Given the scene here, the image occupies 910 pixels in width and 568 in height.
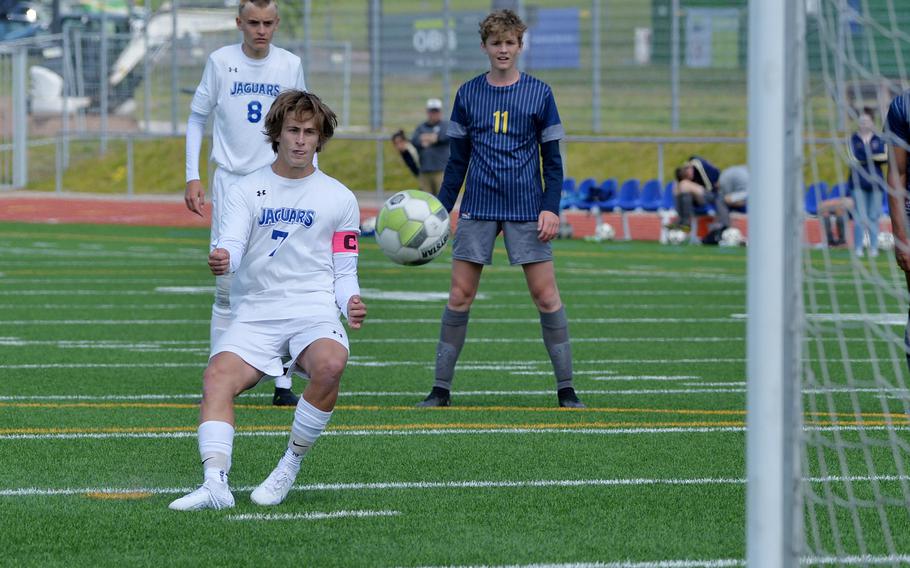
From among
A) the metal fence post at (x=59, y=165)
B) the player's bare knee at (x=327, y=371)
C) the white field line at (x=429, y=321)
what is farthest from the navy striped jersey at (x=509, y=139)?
the metal fence post at (x=59, y=165)

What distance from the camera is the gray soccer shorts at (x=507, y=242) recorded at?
27.9ft

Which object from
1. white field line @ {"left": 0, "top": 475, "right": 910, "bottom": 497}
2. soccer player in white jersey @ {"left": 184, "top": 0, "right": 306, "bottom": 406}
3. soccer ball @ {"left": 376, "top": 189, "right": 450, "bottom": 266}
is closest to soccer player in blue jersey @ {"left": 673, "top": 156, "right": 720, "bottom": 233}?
soccer ball @ {"left": 376, "top": 189, "right": 450, "bottom": 266}

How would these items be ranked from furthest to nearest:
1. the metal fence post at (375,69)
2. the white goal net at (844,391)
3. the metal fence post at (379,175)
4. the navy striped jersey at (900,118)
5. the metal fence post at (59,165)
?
the metal fence post at (59,165) → the metal fence post at (375,69) → the metal fence post at (379,175) → the navy striped jersey at (900,118) → the white goal net at (844,391)

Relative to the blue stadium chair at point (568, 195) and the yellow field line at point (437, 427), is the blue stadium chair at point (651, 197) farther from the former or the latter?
the yellow field line at point (437, 427)

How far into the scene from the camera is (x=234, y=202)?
20.4 ft

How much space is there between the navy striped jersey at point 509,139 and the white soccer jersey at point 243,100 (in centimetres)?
96

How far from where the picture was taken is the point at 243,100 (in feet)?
28.1

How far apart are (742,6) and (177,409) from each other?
2846 centimetres

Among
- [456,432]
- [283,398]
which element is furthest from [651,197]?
[456,432]

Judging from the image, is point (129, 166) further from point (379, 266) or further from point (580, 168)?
point (379, 266)

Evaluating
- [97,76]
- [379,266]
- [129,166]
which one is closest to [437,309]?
[379,266]

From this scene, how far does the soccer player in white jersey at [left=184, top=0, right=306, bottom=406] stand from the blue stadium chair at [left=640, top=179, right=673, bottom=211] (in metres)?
17.1

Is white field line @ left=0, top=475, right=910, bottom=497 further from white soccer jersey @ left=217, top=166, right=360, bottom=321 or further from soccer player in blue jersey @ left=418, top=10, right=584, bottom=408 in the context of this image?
soccer player in blue jersey @ left=418, top=10, right=584, bottom=408

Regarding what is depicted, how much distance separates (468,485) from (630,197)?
64.2 feet
